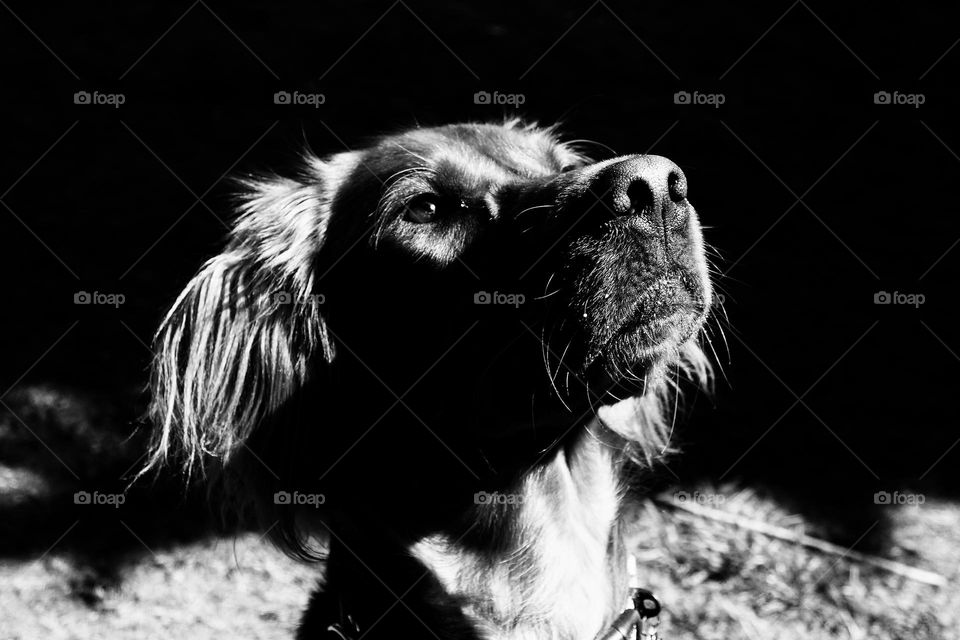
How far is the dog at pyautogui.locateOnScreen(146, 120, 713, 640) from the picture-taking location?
2047 millimetres

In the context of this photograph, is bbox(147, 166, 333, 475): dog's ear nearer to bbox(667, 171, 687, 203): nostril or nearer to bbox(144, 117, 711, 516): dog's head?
bbox(144, 117, 711, 516): dog's head

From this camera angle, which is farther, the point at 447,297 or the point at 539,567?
the point at 539,567

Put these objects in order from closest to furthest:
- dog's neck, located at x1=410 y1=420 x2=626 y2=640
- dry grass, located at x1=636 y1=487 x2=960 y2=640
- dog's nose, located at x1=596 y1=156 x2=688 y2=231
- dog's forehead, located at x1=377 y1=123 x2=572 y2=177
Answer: dog's nose, located at x1=596 y1=156 x2=688 y2=231, dog's neck, located at x1=410 y1=420 x2=626 y2=640, dog's forehead, located at x1=377 y1=123 x2=572 y2=177, dry grass, located at x1=636 y1=487 x2=960 y2=640

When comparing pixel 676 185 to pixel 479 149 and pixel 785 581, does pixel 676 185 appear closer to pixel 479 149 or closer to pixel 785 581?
pixel 479 149

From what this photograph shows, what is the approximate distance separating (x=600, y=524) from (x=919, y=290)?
3.26m

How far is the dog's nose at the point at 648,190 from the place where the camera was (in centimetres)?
192

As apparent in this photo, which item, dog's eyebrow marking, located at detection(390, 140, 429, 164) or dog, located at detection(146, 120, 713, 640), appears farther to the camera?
dog's eyebrow marking, located at detection(390, 140, 429, 164)

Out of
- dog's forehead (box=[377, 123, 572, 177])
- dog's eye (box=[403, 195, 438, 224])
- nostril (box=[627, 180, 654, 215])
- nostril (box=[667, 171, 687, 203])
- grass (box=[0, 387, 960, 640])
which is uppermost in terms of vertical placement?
dog's forehead (box=[377, 123, 572, 177])

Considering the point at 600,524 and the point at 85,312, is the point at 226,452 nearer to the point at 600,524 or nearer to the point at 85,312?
the point at 600,524

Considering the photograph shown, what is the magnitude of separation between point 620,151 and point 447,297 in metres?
3.68

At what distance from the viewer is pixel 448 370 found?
236cm

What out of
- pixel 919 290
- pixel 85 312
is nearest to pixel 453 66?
pixel 85 312

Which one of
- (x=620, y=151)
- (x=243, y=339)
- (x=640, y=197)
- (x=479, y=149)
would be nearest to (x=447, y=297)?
(x=479, y=149)

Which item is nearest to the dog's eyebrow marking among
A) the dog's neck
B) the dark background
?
the dog's neck
